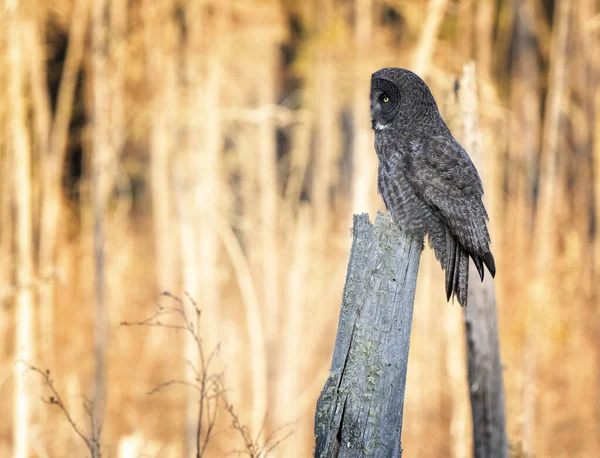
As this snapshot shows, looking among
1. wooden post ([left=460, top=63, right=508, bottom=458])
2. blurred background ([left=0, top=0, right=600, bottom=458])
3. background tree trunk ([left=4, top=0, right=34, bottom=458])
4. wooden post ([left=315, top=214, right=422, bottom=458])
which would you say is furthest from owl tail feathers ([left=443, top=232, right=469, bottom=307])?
background tree trunk ([left=4, top=0, right=34, bottom=458])

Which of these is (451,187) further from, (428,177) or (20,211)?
(20,211)

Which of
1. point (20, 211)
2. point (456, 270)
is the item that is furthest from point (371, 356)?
point (20, 211)

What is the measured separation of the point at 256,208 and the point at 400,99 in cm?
1078

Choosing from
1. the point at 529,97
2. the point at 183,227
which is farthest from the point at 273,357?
the point at 529,97

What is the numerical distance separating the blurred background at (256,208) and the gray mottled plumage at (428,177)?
4.77m

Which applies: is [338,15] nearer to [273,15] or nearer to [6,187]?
[273,15]

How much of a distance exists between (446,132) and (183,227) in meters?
6.90

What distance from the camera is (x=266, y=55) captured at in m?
13.1

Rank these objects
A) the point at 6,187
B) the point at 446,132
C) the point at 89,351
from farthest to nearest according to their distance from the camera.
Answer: the point at 89,351, the point at 6,187, the point at 446,132

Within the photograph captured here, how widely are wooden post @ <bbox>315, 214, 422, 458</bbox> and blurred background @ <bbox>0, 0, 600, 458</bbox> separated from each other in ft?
18.2

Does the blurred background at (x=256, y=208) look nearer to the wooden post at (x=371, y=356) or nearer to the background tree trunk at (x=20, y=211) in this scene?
the background tree trunk at (x=20, y=211)

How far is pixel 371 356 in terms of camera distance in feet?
8.50

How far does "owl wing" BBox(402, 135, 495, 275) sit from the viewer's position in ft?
11.2

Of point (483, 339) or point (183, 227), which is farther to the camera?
point (183, 227)
